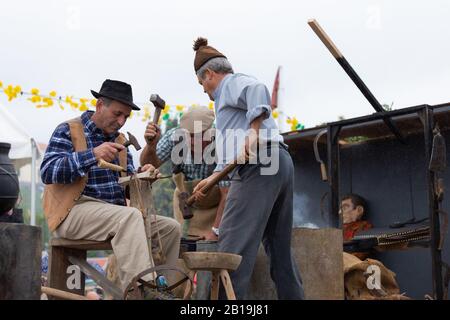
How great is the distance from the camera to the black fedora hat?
16.0 feet

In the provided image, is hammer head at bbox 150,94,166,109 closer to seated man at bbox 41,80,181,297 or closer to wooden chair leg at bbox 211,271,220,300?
seated man at bbox 41,80,181,297

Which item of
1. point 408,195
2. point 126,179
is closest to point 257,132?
point 126,179

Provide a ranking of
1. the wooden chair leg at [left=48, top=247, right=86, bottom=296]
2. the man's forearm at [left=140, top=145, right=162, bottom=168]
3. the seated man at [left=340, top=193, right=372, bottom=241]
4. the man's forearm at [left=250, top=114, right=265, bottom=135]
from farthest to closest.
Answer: the seated man at [left=340, top=193, right=372, bottom=241]
the man's forearm at [left=140, top=145, right=162, bottom=168]
the wooden chair leg at [left=48, top=247, right=86, bottom=296]
the man's forearm at [left=250, top=114, right=265, bottom=135]

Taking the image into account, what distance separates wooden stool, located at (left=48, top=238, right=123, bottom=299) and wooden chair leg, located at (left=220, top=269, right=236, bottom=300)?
3.16ft

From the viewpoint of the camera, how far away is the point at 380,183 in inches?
298

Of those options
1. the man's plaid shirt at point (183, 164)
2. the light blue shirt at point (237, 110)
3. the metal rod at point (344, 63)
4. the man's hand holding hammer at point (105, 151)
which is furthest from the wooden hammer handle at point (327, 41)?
the man's hand holding hammer at point (105, 151)

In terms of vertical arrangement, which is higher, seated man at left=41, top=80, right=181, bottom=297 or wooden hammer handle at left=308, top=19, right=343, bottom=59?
wooden hammer handle at left=308, top=19, right=343, bottom=59

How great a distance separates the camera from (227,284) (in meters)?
4.03

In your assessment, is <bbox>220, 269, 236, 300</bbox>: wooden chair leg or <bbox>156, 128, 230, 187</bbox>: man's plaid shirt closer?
<bbox>220, 269, 236, 300</bbox>: wooden chair leg

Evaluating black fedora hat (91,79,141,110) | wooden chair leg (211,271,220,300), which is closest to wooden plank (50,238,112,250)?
wooden chair leg (211,271,220,300)

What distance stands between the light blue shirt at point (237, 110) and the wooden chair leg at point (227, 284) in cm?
78

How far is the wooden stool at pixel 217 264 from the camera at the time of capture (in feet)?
13.0
